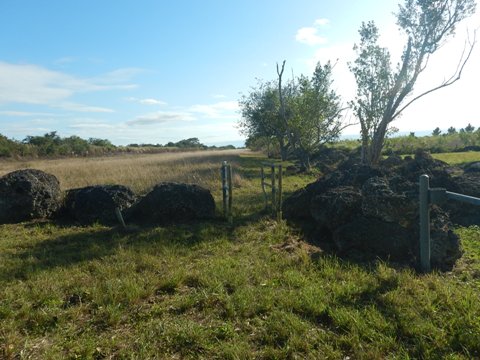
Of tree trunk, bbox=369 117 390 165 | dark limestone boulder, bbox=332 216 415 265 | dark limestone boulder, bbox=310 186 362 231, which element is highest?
tree trunk, bbox=369 117 390 165

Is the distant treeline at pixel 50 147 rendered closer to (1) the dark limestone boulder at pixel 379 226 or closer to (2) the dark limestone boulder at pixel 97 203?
(2) the dark limestone boulder at pixel 97 203

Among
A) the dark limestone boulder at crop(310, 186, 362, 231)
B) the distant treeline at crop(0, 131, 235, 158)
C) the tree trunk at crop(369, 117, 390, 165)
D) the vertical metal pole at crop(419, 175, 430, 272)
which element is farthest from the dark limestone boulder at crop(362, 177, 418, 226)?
the distant treeline at crop(0, 131, 235, 158)

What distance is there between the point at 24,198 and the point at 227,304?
803 centimetres

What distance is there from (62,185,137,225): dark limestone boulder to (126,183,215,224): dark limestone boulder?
19.2 inches

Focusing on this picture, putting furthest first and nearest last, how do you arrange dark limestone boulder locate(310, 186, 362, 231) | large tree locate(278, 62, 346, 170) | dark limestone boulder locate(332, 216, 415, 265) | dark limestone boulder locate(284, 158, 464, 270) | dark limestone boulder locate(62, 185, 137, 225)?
large tree locate(278, 62, 346, 170)
dark limestone boulder locate(62, 185, 137, 225)
dark limestone boulder locate(310, 186, 362, 231)
dark limestone boulder locate(332, 216, 415, 265)
dark limestone boulder locate(284, 158, 464, 270)

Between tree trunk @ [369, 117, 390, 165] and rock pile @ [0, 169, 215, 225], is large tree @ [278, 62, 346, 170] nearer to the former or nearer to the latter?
tree trunk @ [369, 117, 390, 165]

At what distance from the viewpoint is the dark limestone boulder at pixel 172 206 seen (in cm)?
937

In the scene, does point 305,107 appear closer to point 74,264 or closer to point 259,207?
point 259,207

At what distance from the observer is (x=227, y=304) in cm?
446

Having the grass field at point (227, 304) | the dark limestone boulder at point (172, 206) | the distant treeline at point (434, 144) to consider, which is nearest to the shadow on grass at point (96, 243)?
the grass field at point (227, 304)

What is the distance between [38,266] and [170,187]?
13.7 feet

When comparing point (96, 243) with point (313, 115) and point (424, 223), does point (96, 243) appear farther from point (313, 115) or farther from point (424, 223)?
point (313, 115)

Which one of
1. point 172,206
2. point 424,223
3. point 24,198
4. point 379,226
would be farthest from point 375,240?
point 24,198

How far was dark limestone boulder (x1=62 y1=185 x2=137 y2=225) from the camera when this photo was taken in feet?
31.6
